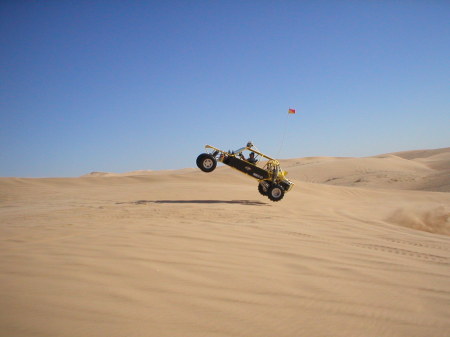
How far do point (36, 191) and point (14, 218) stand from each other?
6.89 metres

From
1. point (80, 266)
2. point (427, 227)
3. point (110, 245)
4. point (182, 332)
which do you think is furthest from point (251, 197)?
point (182, 332)

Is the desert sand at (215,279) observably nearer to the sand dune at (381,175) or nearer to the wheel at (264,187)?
the wheel at (264,187)

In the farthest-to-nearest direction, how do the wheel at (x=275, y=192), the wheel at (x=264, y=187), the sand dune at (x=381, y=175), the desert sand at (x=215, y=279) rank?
the sand dune at (x=381, y=175) → the wheel at (x=264, y=187) → the wheel at (x=275, y=192) → the desert sand at (x=215, y=279)

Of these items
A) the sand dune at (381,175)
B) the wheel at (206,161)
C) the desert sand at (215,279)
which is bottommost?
the desert sand at (215,279)

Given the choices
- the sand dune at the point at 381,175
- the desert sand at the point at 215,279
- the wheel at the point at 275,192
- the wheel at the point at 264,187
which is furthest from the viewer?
the sand dune at the point at 381,175

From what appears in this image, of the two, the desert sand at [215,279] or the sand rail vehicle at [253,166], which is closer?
the desert sand at [215,279]

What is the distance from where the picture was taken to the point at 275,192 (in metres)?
9.52

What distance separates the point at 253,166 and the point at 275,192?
1102 mm

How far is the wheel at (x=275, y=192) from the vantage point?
9.47 m

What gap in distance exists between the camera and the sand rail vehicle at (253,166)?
9.55 metres

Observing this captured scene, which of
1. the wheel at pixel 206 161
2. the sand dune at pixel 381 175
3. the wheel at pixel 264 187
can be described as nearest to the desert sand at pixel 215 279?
the wheel at pixel 206 161

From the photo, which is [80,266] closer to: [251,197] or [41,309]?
[41,309]

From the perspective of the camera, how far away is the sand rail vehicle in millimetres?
9547

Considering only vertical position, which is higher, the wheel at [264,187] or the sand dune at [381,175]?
the sand dune at [381,175]
